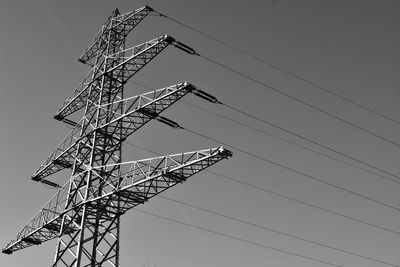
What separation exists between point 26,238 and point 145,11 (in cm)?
1385

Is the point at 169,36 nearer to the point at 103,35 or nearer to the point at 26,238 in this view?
the point at 103,35

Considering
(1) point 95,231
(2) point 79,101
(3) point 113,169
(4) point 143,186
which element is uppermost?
(2) point 79,101

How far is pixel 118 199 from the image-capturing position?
1898 cm

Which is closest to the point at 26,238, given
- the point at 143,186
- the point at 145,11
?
the point at 143,186

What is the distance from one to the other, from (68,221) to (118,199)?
11.5 feet

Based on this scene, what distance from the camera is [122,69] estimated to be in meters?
23.7

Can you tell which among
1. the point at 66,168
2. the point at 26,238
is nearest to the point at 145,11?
the point at 66,168

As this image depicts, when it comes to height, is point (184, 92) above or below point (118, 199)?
above

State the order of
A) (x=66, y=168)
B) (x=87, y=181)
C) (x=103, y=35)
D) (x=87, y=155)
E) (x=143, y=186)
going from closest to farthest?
1. (x=143, y=186)
2. (x=87, y=181)
3. (x=87, y=155)
4. (x=66, y=168)
5. (x=103, y=35)

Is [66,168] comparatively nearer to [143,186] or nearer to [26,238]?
[26,238]

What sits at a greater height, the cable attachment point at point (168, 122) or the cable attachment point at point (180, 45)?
the cable attachment point at point (180, 45)

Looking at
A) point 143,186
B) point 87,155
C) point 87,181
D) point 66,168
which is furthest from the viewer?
point 66,168

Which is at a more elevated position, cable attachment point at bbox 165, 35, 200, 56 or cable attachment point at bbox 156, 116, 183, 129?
cable attachment point at bbox 165, 35, 200, 56

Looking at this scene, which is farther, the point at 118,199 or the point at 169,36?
the point at 169,36
